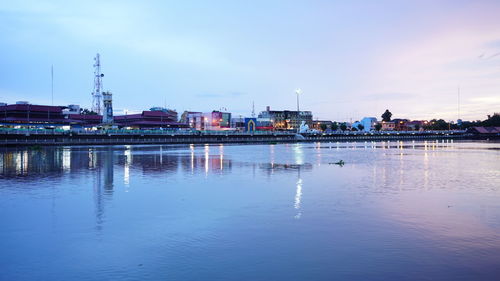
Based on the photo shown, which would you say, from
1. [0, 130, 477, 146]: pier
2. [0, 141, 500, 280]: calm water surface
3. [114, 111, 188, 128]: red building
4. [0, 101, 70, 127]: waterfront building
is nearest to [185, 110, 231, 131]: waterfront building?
[114, 111, 188, 128]: red building

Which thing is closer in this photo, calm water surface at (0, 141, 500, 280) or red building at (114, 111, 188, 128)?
calm water surface at (0, 141, 500, 280)

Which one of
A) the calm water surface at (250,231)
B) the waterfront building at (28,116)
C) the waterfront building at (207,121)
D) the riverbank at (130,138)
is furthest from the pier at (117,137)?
the calm water surface at (250,231)

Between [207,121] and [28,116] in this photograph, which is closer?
[28,116]

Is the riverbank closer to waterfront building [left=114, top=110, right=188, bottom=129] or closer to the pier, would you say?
the pier

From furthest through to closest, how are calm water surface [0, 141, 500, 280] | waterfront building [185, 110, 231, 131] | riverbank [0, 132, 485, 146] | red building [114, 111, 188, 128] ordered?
waterfront building [185, 110, 231, 131] < red building [114, 111, 188, 128] < riverbank [0, 132, 485, 146] < calm water surface [0, 141, 500, 280]

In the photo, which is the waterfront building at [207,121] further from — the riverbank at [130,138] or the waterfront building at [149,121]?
the riverbank at [130,138]

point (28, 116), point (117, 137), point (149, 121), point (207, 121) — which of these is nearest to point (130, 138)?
point (117, 137)

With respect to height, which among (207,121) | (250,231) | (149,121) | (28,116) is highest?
(207,121)

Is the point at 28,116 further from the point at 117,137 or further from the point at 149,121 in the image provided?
the point at 149,121

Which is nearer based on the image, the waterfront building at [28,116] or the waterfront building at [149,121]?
the waterfront building at [28,116]

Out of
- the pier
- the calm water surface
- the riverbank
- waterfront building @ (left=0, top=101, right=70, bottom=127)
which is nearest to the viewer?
the calm water surface

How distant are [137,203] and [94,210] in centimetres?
213

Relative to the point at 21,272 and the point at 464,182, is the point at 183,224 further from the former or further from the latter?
the point at 464,182

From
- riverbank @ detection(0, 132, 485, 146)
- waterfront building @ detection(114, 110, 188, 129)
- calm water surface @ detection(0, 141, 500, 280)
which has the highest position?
waterfront building @ detection(114, 110, 188, 129)
